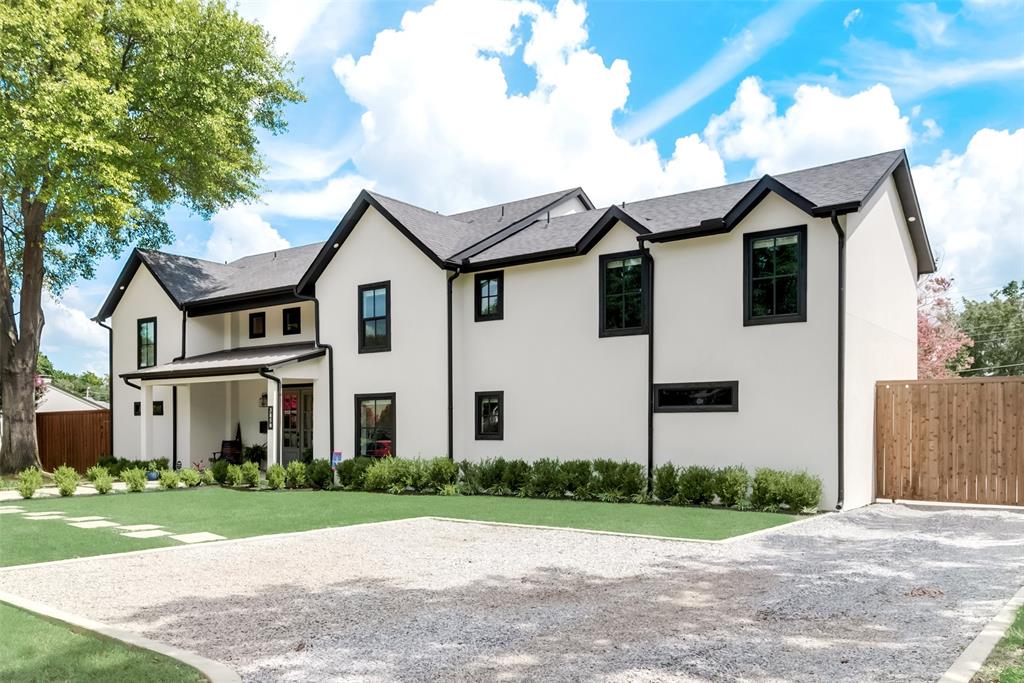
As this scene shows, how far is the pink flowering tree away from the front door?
1852 cm

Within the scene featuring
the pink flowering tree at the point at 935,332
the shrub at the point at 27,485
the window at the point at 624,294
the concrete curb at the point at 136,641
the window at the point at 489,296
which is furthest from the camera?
the pink flowering tree at the point at 935,332

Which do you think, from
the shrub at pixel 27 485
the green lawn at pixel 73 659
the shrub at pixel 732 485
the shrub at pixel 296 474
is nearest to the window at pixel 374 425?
the shrub at pixel 296 474

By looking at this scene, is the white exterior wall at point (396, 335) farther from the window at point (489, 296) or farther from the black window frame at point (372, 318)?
the window at point (489, 296)

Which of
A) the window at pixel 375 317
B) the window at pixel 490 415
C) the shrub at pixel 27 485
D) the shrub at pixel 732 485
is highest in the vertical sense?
the window at pixel 375 317

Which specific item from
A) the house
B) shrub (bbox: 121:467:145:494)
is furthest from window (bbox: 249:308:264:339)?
shrub (bbox: 121:467:145:494)

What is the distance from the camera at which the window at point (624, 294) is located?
50.0 feet

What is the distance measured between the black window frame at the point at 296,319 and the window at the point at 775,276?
534 inches

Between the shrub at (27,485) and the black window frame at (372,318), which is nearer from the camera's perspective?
the shrub at (27,485)

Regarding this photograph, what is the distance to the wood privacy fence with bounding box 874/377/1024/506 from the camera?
43.2 ft

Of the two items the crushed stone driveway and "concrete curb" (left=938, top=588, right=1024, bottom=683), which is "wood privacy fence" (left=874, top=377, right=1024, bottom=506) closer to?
the crushed stone driveway

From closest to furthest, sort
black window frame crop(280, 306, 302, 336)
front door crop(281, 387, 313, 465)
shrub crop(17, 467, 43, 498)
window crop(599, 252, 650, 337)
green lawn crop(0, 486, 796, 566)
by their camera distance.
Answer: green lawn crop(0, 486, 796, 566)
window crop(599, 252, 650, 337)
shrub crop(17, 467, 43, 498)
front door crop(281, 387, 313, 465)
black window frame crop(280, 306, 302, 336)

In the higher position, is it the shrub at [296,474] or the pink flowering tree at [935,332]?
the pink flowering tree at [935,332]

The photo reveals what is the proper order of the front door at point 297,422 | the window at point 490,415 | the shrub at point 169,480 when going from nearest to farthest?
the window at point 490,415
the shrub at point 169,480
the front door at point 297,422

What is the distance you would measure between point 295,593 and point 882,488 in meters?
11.6
